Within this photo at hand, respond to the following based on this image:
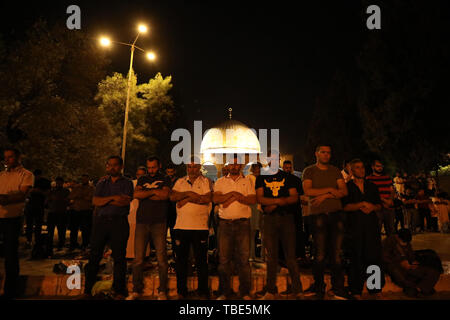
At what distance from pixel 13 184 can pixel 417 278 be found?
6.88 metres

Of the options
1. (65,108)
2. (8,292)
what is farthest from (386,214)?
(65,108)

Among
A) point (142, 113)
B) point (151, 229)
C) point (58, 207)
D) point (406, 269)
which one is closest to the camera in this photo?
point (151, 229)

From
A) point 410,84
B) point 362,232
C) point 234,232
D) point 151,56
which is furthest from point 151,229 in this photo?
point 410,84

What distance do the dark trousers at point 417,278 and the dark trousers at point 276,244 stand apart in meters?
1.91

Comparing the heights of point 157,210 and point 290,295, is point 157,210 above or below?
above

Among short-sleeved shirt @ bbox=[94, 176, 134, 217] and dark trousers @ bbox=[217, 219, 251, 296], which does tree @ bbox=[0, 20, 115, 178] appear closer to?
short-sleeved shirt @ bbox=[94, 176, 134, 217]

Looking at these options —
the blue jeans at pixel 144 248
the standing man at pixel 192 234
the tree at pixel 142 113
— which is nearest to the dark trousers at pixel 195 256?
the standing man at pixel 192 234

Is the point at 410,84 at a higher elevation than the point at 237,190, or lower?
higher

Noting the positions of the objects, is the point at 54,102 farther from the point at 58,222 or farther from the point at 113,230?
the point at 113,230

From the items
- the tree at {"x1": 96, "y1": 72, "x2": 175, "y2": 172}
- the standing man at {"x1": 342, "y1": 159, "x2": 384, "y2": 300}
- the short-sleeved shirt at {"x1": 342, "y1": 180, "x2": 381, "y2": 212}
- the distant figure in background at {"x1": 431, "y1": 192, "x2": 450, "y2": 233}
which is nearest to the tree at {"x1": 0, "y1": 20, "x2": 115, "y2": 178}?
the tree at {"x1": 96, "y1": 72, "x2": 175, "y2": 172}

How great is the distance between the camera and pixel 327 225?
5578 mm

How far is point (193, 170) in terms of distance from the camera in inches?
234
